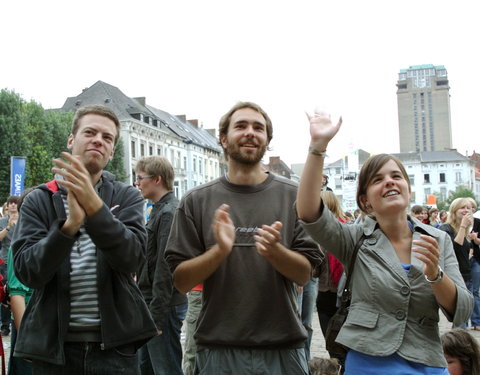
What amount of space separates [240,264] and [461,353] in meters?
2.03

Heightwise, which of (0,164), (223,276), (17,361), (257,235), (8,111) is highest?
(8,111)

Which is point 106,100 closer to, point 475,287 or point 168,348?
point 475,287

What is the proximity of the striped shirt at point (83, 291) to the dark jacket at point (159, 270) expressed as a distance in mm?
1616

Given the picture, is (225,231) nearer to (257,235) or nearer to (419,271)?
(257,235)

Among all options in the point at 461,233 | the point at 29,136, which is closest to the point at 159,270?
the point at 461,233

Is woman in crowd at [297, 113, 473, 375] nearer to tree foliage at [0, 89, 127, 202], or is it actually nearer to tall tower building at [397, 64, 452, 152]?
tree foliage at [0, 89, 127, 202]

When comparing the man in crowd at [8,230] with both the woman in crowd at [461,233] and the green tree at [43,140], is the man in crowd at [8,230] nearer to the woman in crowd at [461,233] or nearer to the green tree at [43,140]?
the woman in crowd at [461,233]

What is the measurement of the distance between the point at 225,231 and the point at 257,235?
0.29 metres

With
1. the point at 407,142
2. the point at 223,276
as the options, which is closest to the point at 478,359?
the point at 223,276

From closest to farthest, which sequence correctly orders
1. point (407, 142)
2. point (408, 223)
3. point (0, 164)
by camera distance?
point (408, 223)
point (0, 164)
point (407, 142)

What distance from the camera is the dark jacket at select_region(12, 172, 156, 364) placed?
2.58 meters

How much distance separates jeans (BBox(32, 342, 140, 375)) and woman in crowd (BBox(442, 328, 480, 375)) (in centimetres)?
236

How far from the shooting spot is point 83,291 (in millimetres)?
2791

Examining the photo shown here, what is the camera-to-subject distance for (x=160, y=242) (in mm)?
4648
